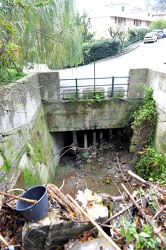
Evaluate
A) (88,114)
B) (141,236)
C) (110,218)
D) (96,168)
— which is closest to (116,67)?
(88,114)

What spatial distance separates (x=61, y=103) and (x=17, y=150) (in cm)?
298

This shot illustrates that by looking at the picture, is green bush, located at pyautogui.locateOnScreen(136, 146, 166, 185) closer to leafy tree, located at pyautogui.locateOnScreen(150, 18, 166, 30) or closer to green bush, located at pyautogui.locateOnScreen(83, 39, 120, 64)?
green bush, located at pyautogui.locateOnScreen(83, 39, 120, 64)

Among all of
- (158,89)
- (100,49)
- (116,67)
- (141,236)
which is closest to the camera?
(141,236)

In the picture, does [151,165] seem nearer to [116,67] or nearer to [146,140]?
[146,140]

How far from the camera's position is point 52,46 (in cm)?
456

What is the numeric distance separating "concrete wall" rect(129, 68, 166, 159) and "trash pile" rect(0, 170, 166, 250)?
349cm

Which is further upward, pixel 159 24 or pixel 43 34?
pixel 159 24

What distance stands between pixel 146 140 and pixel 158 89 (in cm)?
184

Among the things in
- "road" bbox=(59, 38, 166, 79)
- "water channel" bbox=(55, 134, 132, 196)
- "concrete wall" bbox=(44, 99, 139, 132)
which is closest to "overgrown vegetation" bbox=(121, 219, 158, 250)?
"water channel" bbox=(55, 134, 132, 196)

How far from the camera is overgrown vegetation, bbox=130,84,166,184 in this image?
4859 millimetres

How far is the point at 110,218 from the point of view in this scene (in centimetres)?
170

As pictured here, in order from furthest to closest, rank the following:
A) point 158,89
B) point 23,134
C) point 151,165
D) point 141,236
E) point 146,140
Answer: point 146,140 < point 158,89 < point 151,165 < point 23,134 < point 141,236

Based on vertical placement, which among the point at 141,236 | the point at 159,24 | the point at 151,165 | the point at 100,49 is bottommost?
the point at 151,165

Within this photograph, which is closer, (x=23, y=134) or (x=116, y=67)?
(x=23, y=134)
